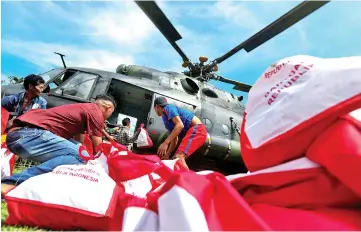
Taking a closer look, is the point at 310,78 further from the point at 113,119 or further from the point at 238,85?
the point at 238,85

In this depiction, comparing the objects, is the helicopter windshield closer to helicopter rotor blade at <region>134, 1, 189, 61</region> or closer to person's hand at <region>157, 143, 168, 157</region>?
helicopter rotor blade at <region>134, 1, 189, 61</region>

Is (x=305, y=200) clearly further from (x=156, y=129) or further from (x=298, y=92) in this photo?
(x=156, y=129)

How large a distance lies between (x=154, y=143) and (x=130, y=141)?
47 centimetres

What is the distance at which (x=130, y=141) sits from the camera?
20.8 ft

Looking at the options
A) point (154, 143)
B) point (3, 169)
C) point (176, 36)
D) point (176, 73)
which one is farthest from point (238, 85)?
point (3, 169)

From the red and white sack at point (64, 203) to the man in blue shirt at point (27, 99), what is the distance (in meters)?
3.24

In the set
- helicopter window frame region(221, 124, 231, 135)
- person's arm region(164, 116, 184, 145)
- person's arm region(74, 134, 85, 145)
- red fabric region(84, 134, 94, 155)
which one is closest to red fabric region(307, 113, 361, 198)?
red fabric region(84, 134, 94, 155)

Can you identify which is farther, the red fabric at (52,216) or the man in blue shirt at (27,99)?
the man in blue shirt at (27,99)

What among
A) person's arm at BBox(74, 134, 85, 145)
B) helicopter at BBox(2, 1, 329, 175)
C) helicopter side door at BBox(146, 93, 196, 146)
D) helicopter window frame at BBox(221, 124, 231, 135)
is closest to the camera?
person's arm at BBox(74, 134, 85, 145)

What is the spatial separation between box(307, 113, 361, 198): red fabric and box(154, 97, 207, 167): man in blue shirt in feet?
11.7

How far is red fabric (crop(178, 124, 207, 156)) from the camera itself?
186 inches

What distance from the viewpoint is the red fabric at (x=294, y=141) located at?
1086 mm

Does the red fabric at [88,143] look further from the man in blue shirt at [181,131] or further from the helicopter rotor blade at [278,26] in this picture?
the helicopter rotor blade at [278,26]

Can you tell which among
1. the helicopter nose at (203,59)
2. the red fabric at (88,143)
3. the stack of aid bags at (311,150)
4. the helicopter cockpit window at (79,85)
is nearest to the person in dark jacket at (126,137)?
the helicopter cockpit window at (79,85)
